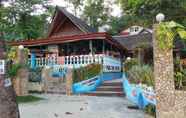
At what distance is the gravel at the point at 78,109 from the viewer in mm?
10789

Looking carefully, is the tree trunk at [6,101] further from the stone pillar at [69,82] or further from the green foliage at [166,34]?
the stone pillar at [69,82]

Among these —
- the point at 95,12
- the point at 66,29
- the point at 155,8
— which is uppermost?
the point at 95,12

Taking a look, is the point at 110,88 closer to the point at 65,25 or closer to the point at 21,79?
the point at 21,79

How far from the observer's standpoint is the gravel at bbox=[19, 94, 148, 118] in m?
10.8

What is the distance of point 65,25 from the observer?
2698 centimetres

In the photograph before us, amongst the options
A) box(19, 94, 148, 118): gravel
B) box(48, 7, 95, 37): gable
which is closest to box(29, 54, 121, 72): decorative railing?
box(48, 7, 95, 37): gable

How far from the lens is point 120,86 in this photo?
1741cm

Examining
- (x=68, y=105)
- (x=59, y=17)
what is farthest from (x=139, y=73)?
(x=59, y=17)

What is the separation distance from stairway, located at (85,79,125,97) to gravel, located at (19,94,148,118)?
212 cm

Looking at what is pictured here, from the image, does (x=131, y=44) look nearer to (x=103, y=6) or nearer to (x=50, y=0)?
(x=50, y=0)

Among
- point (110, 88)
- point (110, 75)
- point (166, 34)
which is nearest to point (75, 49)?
point (110, 75)

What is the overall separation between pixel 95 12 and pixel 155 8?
28350 mm

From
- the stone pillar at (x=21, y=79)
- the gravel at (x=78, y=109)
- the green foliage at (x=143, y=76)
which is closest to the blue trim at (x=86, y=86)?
the stone pillar at (x=21, y=79)

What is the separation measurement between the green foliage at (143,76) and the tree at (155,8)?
5145 mm
